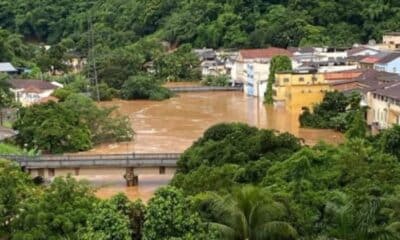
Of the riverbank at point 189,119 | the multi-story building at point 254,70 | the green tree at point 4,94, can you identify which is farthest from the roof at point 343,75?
the green tree at point 4,94

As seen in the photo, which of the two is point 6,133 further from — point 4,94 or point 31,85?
point 31,85

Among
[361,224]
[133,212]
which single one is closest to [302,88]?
[361,224]

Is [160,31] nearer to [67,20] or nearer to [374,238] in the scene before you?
[67,20]

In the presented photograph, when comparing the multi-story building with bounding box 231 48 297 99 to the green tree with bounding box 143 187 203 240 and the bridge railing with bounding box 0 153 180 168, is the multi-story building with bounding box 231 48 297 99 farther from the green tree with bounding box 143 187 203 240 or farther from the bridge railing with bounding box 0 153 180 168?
the green tree with bounding box 143 187 203 240

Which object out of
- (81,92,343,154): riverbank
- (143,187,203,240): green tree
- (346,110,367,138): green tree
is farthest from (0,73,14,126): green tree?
(143,187,203,240): green tree

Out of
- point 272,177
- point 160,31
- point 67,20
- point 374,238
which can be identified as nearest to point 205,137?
point 272,177

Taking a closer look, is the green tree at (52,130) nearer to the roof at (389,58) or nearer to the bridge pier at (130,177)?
the bridge pier at (130,177)

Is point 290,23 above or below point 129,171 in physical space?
above

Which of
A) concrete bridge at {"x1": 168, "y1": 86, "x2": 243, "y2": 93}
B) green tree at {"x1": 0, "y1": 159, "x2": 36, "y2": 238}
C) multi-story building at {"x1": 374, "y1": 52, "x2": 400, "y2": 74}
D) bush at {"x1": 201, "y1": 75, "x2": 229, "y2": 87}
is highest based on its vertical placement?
multi-story building at {"x1": 374, "y1": 52, "x2": 400, "y2": 74}

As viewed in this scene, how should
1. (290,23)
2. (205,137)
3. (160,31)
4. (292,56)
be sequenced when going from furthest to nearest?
(160,31) < (290,23) < (292,56) < (205,137)
